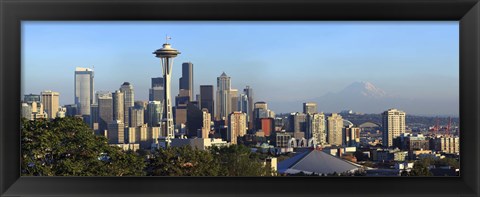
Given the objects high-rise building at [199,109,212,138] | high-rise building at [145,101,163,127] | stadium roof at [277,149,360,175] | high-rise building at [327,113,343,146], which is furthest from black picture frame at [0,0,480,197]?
high-rise building at [145,101,163,127]

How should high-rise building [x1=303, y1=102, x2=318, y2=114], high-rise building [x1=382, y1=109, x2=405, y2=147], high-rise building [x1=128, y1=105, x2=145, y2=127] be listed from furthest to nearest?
high-rise building [x1=303, y1=102, x2=318, y2=114] → high-rise building [x1=128, y1=105, x2=145, y2=127] → high-rise building [x1=382, y1=109, x2=405, y2=147]

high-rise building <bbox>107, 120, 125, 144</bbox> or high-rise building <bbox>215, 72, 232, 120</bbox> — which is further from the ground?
high-rise building <bbox>215, 72, 232, 120</bbox>

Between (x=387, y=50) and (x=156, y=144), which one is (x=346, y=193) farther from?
(x=387, y=50)

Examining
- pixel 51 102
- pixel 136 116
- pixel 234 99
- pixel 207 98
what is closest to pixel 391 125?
pixel 234 99

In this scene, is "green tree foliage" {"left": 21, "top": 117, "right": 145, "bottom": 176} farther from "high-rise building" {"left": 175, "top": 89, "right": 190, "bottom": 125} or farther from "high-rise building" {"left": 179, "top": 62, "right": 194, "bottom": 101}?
"high-rise building" {"left": 179, "top": 62, "right": 194, "bottom": 101}

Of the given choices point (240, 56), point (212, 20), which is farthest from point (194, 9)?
point (240, 56)

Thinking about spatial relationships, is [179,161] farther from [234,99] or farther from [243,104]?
[234,99]

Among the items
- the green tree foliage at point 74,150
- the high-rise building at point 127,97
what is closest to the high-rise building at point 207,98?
the high-rise building at point 127,97
